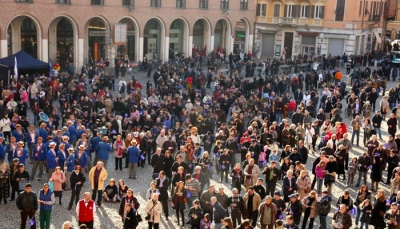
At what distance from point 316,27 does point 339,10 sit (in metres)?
2.67

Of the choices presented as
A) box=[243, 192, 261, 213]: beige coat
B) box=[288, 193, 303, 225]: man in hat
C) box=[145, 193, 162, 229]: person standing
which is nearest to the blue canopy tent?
box=[145, 193, 162, 229]: person standing

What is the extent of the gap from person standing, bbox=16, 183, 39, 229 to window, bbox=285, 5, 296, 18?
4500cm

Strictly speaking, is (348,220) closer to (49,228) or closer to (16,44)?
(49,228)

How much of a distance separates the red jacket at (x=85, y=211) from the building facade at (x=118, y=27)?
85.9 ft

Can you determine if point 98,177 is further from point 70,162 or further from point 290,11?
point 290,11

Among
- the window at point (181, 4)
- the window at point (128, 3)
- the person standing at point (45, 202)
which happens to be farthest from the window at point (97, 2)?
the person standing at point (45, 202)

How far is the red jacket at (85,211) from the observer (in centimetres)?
1302

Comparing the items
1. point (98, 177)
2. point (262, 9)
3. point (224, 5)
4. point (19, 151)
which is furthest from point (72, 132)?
point (262, 9)

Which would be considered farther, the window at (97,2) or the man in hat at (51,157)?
the window at (97,2)

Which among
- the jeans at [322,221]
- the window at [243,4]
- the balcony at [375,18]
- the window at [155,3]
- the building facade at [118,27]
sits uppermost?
the window at [243,4]

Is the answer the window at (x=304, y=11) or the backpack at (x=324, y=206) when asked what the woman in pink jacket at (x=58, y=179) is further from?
the window at (x=304, y=11)

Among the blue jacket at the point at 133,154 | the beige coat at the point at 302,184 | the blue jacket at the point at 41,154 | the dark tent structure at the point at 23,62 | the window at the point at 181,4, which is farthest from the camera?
the window at the point at 181,4

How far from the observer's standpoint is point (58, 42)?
1732 inches

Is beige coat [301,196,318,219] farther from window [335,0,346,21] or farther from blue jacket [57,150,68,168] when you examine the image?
window [335,0,346,21]
